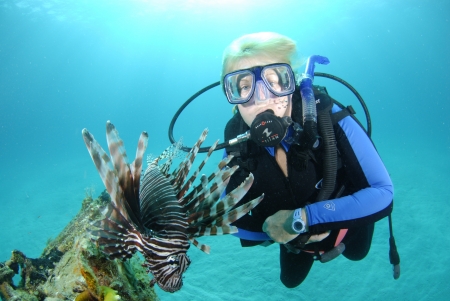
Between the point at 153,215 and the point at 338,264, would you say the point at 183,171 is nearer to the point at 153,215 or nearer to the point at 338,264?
the point at 153,215

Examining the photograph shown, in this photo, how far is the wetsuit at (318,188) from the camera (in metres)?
2.22

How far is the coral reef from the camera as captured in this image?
4.79 ft

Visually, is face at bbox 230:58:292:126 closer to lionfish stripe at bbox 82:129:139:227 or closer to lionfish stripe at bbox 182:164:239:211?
lionfish stripe at bbox 182:164:239:211

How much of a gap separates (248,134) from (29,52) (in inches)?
2309

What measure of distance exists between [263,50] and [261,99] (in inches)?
20.2

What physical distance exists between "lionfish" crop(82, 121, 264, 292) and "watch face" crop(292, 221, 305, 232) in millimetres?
624

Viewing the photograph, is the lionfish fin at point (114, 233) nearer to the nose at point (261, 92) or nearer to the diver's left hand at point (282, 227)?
the diver's left hand at point (282, 227)

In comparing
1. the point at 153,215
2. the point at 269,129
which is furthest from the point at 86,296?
the point at 269,129

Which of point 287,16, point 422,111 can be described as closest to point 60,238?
point 287,16

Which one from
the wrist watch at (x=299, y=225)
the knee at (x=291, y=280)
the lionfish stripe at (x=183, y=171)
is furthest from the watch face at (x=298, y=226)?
the knee at (x=291, y=280)

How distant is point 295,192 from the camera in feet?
9.28

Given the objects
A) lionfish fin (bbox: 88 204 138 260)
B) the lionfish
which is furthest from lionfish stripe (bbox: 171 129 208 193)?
lionfish fin (bbox: 88 204 138 260)

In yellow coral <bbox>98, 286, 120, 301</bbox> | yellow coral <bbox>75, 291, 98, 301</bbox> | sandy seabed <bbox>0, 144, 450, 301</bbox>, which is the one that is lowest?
sandy seabed <bbox>0, 144, 450, 301</bbox>

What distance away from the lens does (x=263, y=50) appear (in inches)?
105
